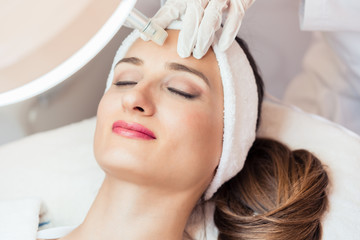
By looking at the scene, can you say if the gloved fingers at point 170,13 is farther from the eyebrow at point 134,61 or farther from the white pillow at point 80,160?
the white pillow at point 80,160

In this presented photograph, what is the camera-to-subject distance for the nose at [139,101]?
1.07m

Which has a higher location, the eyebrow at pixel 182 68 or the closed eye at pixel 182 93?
the eyebrow at pixel 182 68

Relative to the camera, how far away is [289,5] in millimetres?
1950

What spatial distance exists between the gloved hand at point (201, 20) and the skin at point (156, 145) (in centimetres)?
4

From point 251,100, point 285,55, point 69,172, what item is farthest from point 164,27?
point 285,55

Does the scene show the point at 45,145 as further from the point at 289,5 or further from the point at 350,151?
the point at 289,5

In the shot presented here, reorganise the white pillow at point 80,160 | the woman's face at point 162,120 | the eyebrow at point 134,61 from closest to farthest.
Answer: the woman's face at point 162,120 < the eyebrow at point 134,61 < the white pillow at point 80,160

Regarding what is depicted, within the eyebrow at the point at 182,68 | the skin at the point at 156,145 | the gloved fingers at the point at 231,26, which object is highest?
the gloved fingers at the point at 231,26

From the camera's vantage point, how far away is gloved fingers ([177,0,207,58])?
110 centimetres

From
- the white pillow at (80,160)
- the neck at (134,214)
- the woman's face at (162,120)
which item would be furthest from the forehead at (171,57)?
the white pillow at (80,160)

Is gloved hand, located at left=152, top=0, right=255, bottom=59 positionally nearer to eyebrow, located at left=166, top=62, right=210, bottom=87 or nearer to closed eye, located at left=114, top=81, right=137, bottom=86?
eyebrow, located at left=166, top=62, right=210, bottom=87

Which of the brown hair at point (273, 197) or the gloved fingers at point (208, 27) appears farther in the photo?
the brown hair at point (273, 197)

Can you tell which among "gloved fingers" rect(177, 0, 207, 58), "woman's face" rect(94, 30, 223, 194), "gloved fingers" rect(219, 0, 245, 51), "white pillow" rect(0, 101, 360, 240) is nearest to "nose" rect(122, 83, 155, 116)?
"woman's face" rect(94, 30, 223, 194)

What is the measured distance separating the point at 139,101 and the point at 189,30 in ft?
0.73
